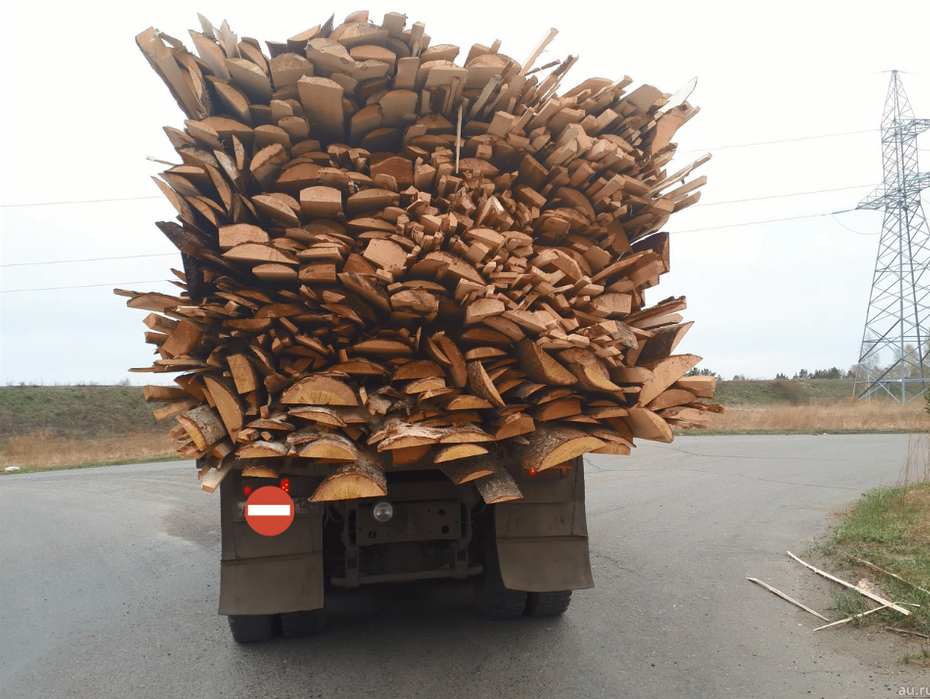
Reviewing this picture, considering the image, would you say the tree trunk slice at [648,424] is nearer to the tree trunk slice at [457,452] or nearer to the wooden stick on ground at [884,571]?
the tree trunk slice at [457,452]

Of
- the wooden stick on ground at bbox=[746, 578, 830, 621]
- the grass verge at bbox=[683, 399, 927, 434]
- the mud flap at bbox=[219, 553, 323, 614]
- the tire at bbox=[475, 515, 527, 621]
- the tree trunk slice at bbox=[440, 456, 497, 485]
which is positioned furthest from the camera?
the grass verge at bbox=[683, 399, 927, 434]

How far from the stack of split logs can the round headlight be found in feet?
1.09

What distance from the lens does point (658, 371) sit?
Answer: 3113mm

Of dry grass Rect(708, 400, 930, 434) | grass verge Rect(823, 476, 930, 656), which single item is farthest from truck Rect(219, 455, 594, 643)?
dry grass Rect(708, 400, 930, 434)

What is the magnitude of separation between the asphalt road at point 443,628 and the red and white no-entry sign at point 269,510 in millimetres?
782

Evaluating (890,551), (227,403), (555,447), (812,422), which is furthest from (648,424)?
(812,422)

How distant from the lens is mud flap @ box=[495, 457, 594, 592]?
3.44 metres

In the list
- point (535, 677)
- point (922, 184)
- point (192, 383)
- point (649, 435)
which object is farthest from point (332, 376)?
point (922, 184)

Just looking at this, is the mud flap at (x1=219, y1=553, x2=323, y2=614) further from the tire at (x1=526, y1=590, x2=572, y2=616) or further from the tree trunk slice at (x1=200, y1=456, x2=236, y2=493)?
the tire at (x1=526, y1=590, x2=572, y2=616)

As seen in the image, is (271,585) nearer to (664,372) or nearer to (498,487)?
(498,487)

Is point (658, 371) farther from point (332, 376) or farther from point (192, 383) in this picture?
point (192, 383)

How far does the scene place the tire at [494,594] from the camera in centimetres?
371

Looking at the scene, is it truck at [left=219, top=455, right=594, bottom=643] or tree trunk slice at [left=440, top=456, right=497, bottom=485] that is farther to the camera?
truck at [left=219, top=455, right=594, bottom=643]

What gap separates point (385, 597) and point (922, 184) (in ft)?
91.4
